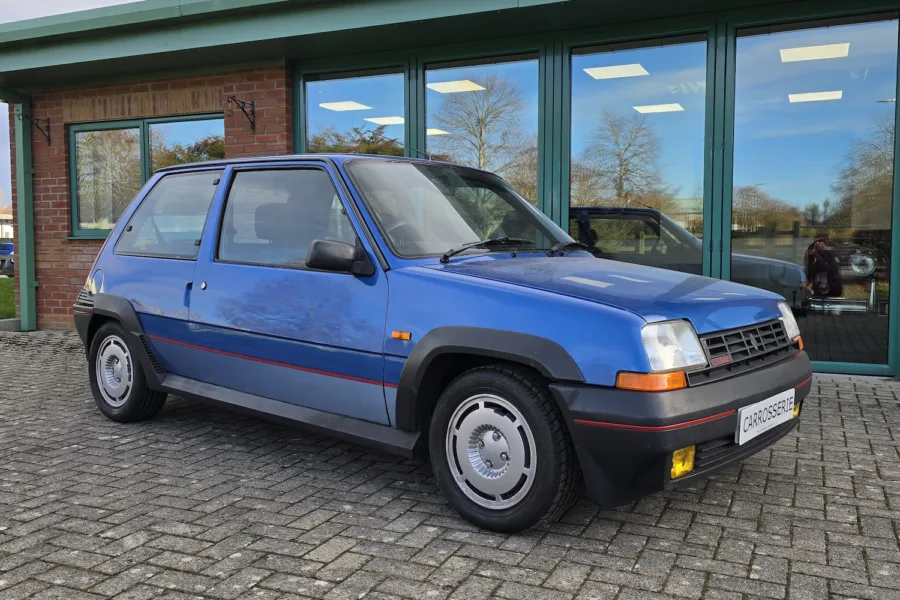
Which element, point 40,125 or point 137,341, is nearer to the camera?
point 137,341

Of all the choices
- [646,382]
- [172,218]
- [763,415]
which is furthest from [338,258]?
[763,415]

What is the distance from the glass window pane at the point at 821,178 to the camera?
673 centimetres

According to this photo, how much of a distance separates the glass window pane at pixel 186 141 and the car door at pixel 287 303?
5405 millimetres

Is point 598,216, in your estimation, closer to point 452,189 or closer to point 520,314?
point 452,189

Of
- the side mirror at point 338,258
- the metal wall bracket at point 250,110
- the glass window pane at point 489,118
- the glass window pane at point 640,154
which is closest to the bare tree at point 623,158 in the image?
the glass window pane at point 640,154

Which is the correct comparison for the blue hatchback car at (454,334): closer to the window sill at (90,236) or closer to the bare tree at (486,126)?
the bare tree at (486,126)

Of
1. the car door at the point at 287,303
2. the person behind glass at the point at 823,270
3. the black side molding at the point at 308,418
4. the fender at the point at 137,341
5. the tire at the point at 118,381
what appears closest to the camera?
the black side molding at the point at 308,418

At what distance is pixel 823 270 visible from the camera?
6.95 metres

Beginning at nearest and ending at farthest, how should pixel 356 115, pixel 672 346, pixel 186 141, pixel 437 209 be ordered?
pixel 672 346, pixel 437 209, pixel 356 115, pixel 186 141

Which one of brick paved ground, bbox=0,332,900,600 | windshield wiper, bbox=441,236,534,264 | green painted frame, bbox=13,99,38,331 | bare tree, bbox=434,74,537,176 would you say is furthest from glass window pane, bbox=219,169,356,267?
green painted frame, bbox=13,99,38,331

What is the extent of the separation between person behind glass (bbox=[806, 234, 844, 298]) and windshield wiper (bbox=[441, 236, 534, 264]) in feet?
13.4

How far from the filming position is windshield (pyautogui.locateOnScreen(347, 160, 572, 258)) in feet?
12.2

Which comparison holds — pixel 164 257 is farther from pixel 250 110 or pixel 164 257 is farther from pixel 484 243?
pixel 250 110

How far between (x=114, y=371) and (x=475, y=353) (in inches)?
125
